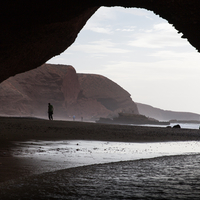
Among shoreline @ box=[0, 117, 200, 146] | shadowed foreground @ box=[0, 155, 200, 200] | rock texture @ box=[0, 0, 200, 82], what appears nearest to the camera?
shadowed foreground @ box=[0, 155, 200, 200]

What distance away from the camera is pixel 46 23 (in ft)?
27.9

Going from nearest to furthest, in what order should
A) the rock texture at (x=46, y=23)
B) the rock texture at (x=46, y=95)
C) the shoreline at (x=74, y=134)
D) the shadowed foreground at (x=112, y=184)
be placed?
the shadowed foreground at (x=112, y=184), the rock texture at (x=46, y=23), the shoreline at (x=74, y=134), the rock texture at (x=46, y=95)

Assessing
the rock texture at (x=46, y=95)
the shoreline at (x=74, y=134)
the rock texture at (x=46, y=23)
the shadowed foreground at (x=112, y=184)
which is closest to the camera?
the shadowed foreground at (x=112, y=184)

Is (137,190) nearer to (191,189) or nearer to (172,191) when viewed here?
(172,191)

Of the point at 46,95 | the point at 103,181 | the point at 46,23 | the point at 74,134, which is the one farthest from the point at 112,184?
the point at 46,95

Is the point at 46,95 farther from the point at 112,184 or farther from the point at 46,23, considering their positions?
the point at 112,184

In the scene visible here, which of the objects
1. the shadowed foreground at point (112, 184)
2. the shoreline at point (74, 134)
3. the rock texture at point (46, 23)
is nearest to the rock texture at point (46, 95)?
the shoreline at point (74, 134)

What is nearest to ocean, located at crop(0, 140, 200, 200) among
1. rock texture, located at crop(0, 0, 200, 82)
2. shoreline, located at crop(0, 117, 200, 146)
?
rock texture, located at crop(0, 0, 200, 82)

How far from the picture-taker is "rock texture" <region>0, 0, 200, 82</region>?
6.65 m

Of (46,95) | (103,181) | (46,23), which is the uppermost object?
(46,95)

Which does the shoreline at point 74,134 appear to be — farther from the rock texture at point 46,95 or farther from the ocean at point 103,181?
the rock texture at point 46,95

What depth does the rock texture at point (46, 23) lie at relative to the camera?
21.8 feet

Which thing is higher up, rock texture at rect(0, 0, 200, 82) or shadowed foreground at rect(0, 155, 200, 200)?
rock texture at rect(0, 0, 200, 82)

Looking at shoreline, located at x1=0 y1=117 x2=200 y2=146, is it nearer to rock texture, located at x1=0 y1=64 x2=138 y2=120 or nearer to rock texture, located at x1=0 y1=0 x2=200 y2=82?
rock texture, located at x1=0 y1=0 x2=200 y2=82
